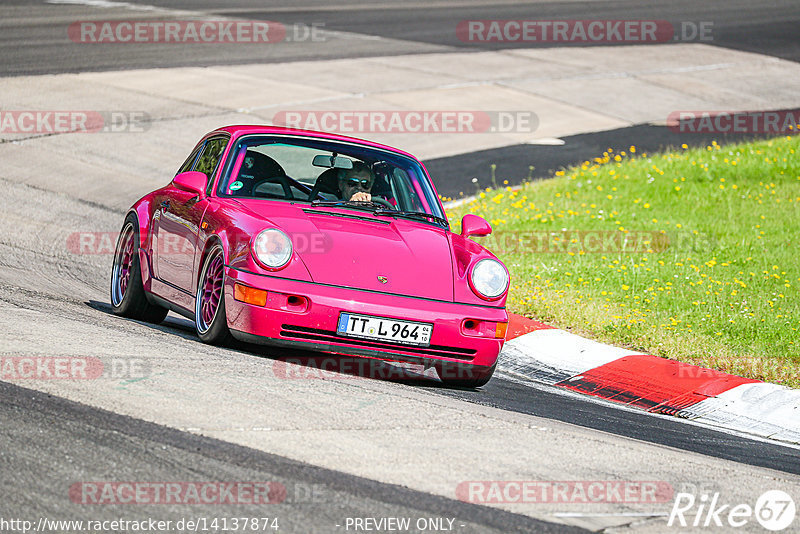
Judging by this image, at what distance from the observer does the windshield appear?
7312 mm

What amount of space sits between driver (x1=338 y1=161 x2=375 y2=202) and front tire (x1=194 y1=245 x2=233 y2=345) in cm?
116

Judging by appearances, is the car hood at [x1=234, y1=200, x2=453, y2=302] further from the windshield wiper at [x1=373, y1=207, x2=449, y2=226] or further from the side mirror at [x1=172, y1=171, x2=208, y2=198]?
the side mirror at [x1=172, y1=171, x2=208, y2=198]

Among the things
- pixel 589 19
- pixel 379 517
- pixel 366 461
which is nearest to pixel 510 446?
pixel 366 461

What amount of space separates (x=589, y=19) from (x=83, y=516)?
27875 millimetres

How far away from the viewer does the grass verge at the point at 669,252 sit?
27.8 ft

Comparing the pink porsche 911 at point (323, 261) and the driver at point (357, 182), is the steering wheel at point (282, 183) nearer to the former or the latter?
the pink porsche 911 at point (323, 261)

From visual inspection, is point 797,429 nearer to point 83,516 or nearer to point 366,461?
point 366,461

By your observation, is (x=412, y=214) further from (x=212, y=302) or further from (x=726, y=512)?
(x=726, y=512)

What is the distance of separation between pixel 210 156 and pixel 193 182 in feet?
2.13

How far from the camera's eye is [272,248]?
20.8 feet

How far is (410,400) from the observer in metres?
5.75
